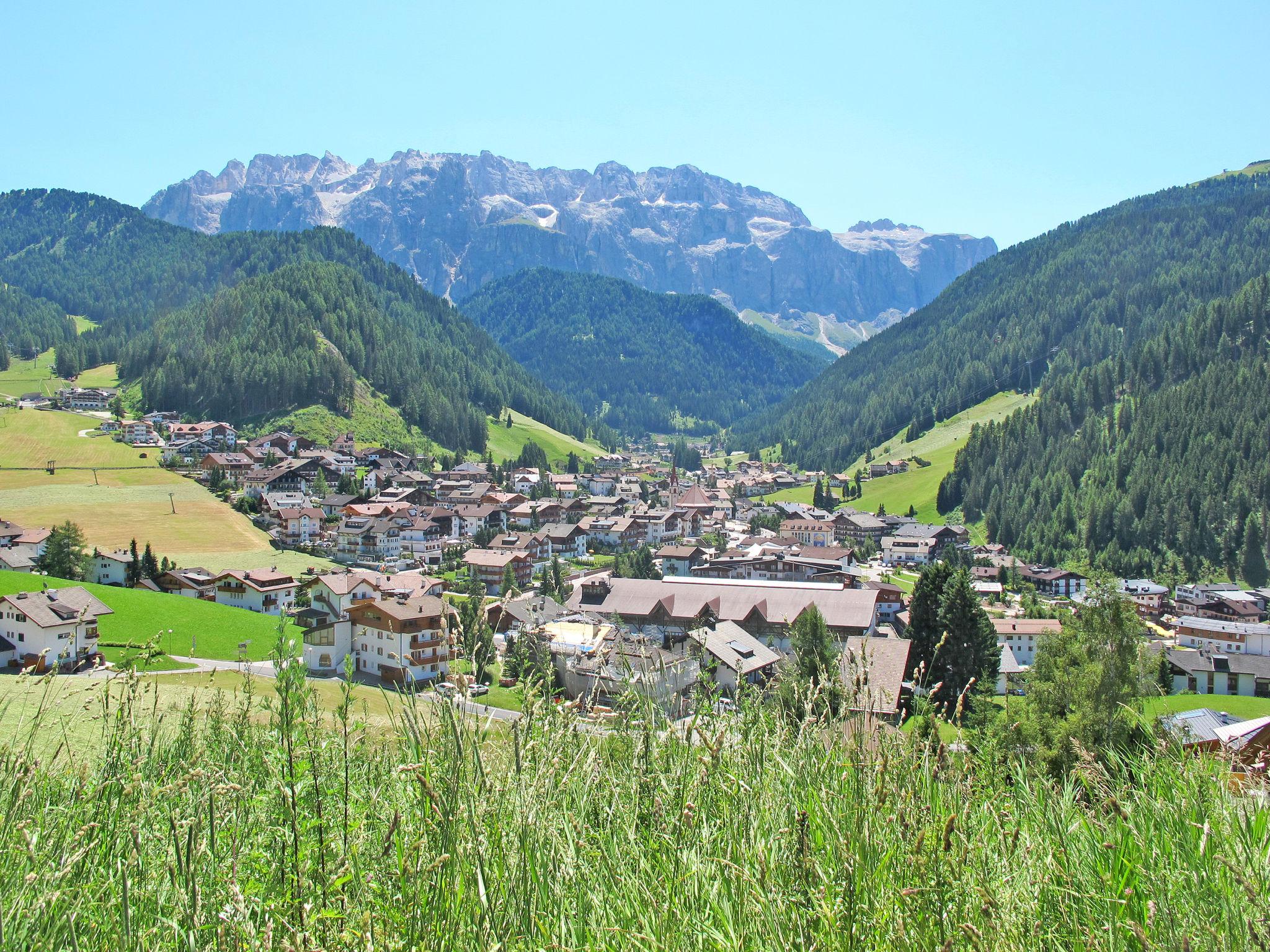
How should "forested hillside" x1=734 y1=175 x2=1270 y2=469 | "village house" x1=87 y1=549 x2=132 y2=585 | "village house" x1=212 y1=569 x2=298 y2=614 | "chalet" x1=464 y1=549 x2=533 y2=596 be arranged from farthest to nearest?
1. "forested hillside" x1=734 y1=175 x2=1270 y2=469
2. "chalet" x1=464 y1=549 x2=533 y2=596
3. "village house" x1=87 y1=549 x2=132 y2=585
4. "village house" x1=212 y1=569 x2=298 y2=614

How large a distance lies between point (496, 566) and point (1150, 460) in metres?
72.9

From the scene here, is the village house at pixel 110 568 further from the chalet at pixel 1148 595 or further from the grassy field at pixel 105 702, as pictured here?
the chalet at pixel 1148 595

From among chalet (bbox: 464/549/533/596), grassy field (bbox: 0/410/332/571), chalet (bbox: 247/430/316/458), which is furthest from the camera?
chalet (bbox: 247/430/316/458)

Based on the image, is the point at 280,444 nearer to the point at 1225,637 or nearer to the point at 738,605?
the point at 738,605

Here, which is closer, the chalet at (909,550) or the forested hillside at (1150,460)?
the forested hillside at (1150,460)

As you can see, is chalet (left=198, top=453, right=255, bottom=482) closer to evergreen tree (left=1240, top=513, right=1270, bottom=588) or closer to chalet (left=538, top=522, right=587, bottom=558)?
chalet (left=538, top=522, right=587, bottom=558)

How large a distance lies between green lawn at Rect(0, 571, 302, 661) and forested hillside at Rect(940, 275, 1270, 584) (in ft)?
246

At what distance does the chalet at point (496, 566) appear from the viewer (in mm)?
71938

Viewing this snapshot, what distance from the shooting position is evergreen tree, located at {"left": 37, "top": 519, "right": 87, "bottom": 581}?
54.5 metres

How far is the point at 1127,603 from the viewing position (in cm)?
1883

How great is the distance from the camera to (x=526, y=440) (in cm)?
16300

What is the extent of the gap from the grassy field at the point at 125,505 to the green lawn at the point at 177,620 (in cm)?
1418

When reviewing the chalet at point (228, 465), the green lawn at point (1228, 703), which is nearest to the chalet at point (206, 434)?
the chalet at point (228, 465)

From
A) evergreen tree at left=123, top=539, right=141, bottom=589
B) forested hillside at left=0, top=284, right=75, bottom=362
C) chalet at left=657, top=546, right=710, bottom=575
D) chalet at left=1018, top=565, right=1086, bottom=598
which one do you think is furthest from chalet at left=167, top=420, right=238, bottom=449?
chalet at left=1018, top=565, right=1086, bottom=598
